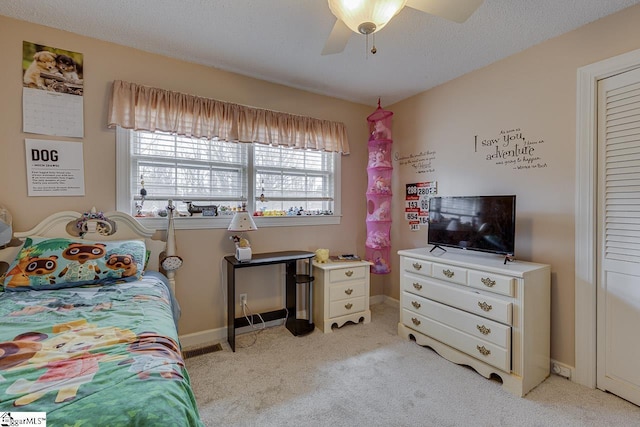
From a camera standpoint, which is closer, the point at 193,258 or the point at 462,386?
the point at 462,386

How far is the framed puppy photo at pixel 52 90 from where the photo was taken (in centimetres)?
A: 210

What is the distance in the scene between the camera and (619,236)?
1.94 meters

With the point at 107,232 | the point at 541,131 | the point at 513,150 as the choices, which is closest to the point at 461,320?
the point at 513,150

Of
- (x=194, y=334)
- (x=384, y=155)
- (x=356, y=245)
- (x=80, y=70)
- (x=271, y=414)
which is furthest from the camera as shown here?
(x=356, y=245)

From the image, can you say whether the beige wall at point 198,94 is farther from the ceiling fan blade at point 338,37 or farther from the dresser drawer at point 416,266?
the ceiling fan blade at point 338,37

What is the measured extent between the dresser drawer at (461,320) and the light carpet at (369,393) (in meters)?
0.32

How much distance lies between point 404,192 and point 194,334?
2.75 meters

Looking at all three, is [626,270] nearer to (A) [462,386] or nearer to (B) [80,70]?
(A) [462,386]

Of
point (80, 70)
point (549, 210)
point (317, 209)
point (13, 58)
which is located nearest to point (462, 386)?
point (549, 210)

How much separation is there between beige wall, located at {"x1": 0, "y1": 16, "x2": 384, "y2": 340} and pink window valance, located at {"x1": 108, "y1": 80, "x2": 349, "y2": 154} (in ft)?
0.37

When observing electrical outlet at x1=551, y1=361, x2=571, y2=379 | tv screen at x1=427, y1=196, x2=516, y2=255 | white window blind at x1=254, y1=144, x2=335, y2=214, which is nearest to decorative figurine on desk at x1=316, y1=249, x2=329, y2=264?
white window blind at x1=254, y1=144, x2=335, y2=214

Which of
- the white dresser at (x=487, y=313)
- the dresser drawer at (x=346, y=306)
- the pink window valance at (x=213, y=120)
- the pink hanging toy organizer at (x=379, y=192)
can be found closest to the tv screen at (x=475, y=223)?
the white dresser at (x=487, y=313)

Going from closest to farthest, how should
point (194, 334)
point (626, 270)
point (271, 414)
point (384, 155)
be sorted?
point (271, 414) → point (626, 270) → point (194, 334) → point (384, 155)

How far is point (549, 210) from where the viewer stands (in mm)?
2262
